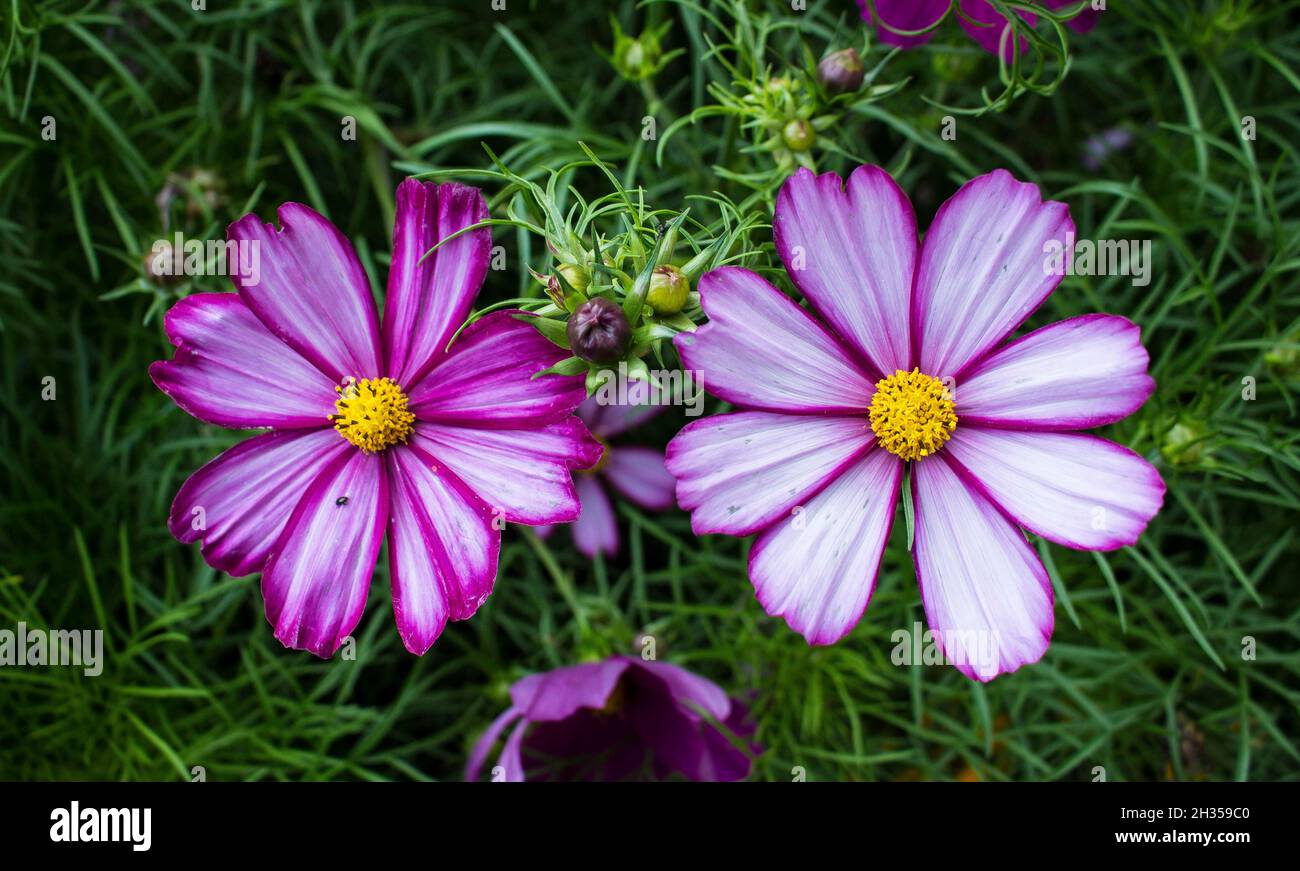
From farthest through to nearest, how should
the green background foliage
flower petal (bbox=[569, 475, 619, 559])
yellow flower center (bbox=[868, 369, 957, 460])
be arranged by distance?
flower petal (bbox=[569, 475, 619, 559]) → the green background foliage → yellow flower center (bbox=[868, 369, 957, 460])

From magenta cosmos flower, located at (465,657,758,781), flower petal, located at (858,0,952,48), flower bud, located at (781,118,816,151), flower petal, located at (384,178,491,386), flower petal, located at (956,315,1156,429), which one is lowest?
magenta cosmos flower, located at (465,657,758,781)

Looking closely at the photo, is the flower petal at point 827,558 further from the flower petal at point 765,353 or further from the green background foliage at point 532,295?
the green background foliage at point 532,295

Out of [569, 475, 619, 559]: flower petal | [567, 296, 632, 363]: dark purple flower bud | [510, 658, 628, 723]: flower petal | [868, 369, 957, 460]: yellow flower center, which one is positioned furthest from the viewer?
[569, 475, 619, 559]: flower petal

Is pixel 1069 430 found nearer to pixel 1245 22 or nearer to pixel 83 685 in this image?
pixel 1245 22

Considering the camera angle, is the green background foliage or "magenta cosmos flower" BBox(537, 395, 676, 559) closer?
the green background foliage

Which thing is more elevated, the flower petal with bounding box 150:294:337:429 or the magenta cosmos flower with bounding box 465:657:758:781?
the flower petal with bounding box 150:294:337:429

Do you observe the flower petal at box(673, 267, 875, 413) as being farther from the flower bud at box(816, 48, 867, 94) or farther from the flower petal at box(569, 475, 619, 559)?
the flower petal at box(569, 475, 619, 559)

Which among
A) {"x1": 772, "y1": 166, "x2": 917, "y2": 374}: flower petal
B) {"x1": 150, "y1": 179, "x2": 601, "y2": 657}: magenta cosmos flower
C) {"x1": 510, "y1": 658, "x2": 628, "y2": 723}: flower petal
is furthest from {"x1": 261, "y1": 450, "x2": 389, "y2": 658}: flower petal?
{"x1": 772, "y1": 166, "x2": 917, "y2": 374}: flower petal
